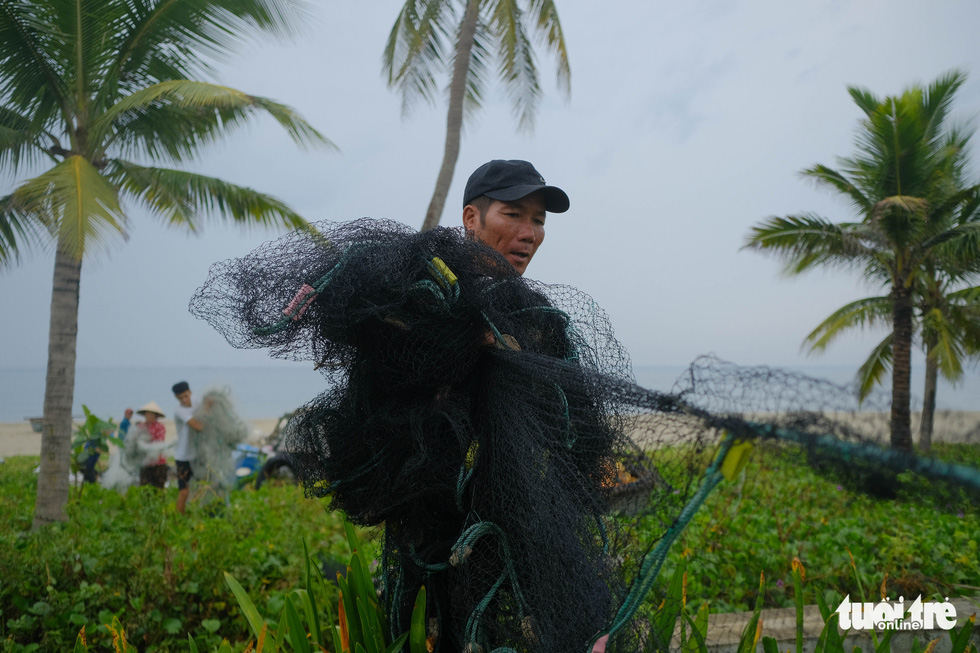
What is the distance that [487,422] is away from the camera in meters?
1.46

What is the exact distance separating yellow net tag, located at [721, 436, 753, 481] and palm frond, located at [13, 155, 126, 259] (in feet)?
16.5

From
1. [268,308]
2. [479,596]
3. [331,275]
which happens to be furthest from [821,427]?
[268,308]

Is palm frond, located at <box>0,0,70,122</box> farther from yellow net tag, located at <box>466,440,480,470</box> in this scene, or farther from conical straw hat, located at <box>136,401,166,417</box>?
yellow net tag, located at <box>466,440,480,470</box>

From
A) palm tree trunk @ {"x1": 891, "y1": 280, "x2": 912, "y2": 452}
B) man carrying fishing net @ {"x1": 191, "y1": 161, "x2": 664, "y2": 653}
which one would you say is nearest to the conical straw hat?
man carrying fishing net @ {"x1": 191, "y1": 161, "x2": 664, "y2": 653}

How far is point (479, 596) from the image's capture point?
150cm

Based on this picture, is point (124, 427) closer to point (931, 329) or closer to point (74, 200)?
point (74, 200)

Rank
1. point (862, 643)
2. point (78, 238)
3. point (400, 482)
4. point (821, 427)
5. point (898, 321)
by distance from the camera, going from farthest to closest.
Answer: point (898, 321) → point (78, 238) → point (862, 643) → point (400, 482) → point (821, 427)

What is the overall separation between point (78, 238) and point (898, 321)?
10563 millimetres

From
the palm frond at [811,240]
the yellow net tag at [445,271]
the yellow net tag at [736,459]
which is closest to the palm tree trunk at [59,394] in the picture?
the yellow net tag at [445,271]

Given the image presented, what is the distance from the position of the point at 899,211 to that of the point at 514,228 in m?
9.15

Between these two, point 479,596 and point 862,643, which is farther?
point 862,643

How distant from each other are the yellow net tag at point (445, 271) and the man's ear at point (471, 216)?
0.49 meters

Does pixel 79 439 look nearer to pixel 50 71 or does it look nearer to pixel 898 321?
pixel 50 71

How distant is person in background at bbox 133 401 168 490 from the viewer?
7730mm
